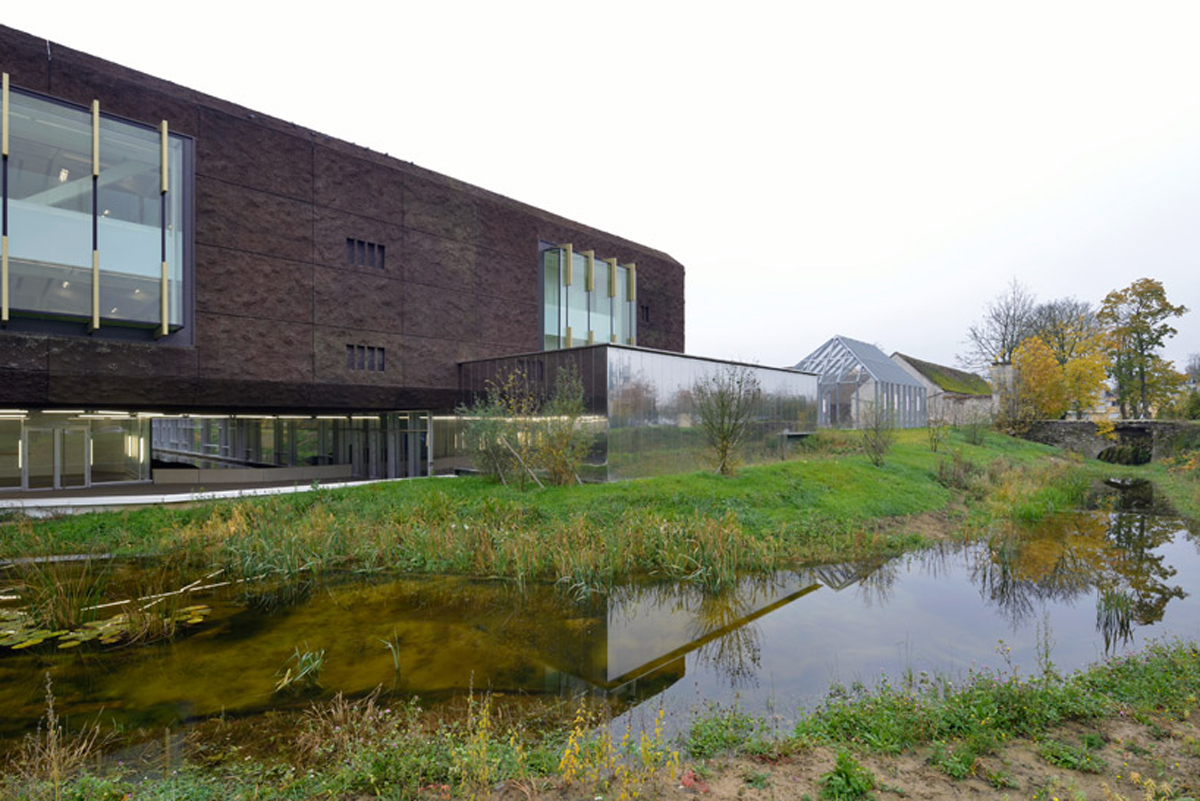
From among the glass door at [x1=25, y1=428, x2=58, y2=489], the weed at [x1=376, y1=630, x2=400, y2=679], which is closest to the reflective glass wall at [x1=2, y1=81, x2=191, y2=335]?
the glass door at [x1=25, y1=428, x2=58, y2=489]

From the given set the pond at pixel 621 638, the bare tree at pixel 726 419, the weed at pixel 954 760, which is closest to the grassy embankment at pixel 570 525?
the pond at pixel 621 638

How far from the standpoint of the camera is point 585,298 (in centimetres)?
2606

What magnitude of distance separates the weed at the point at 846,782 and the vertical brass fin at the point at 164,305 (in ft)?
55.8

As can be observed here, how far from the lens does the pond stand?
5316 mm

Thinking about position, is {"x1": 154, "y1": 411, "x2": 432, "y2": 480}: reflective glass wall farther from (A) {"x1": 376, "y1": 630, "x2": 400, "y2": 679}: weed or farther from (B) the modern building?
(A) {"x1": 376, "y1": 630, "x2": 400, "y2": 679}: weed

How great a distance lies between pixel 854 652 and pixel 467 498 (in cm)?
919

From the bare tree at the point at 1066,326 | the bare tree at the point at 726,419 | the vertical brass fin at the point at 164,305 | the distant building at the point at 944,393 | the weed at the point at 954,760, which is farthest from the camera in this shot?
the distant building at the point at 944,393

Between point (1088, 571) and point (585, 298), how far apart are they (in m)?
20.3

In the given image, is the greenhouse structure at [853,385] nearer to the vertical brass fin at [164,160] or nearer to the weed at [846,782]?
the weed at [846,782]

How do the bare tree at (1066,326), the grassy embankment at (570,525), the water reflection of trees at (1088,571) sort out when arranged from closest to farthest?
1. the water reflection of trees at (1088,571)
2. the grassy embankment at (570,525)
3. the bare tree at (1066,326)

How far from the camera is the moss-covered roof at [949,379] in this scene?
39.5 m

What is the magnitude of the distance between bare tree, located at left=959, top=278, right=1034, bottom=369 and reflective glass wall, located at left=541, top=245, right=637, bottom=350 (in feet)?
96.4

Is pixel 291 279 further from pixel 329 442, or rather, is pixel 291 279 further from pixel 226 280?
pixel 329 442

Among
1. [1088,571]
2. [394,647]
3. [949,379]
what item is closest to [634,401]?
[1088,571]
